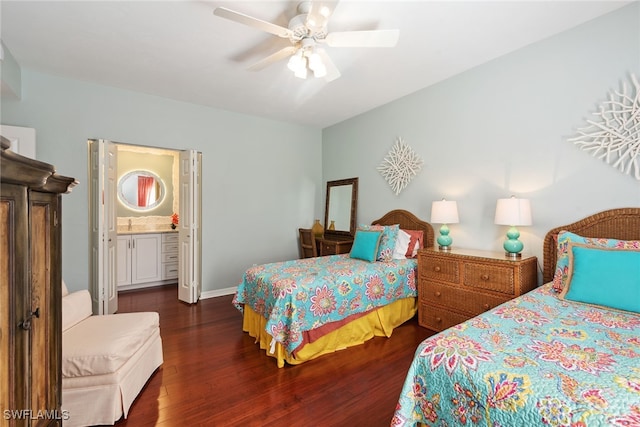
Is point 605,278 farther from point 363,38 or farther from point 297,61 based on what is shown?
point 297,61

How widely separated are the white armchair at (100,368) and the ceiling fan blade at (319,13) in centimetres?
238

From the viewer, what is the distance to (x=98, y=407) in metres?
1.68

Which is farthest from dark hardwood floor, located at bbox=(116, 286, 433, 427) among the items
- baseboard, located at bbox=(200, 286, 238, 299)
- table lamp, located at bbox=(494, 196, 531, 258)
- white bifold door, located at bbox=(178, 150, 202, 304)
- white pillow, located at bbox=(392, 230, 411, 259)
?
table lamp, located at bbox=(494, 196, 531, 258)

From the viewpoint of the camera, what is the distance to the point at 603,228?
2258mm

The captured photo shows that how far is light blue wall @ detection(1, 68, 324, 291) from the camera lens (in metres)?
3.20

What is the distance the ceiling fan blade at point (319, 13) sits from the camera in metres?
1.76

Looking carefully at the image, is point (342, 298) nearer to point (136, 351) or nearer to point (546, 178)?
point (136, 351)

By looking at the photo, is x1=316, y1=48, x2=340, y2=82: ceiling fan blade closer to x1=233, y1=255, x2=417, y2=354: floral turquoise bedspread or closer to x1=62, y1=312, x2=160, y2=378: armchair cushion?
x1=233, y1=255, x2=417, y2=354: floral turquoise bedspread

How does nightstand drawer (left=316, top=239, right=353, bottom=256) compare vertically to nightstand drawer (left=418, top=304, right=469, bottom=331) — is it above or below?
above

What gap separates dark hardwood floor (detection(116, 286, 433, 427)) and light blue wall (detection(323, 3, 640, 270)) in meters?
1.55

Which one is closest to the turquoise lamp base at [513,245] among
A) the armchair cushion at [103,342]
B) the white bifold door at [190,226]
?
the armchair cushion at [103,342]

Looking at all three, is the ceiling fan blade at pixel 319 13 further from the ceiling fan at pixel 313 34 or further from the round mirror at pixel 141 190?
the round mirror at pixel 141 190

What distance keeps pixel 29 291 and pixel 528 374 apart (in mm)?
1791

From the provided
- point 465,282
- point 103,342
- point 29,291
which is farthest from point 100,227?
point 465,282
